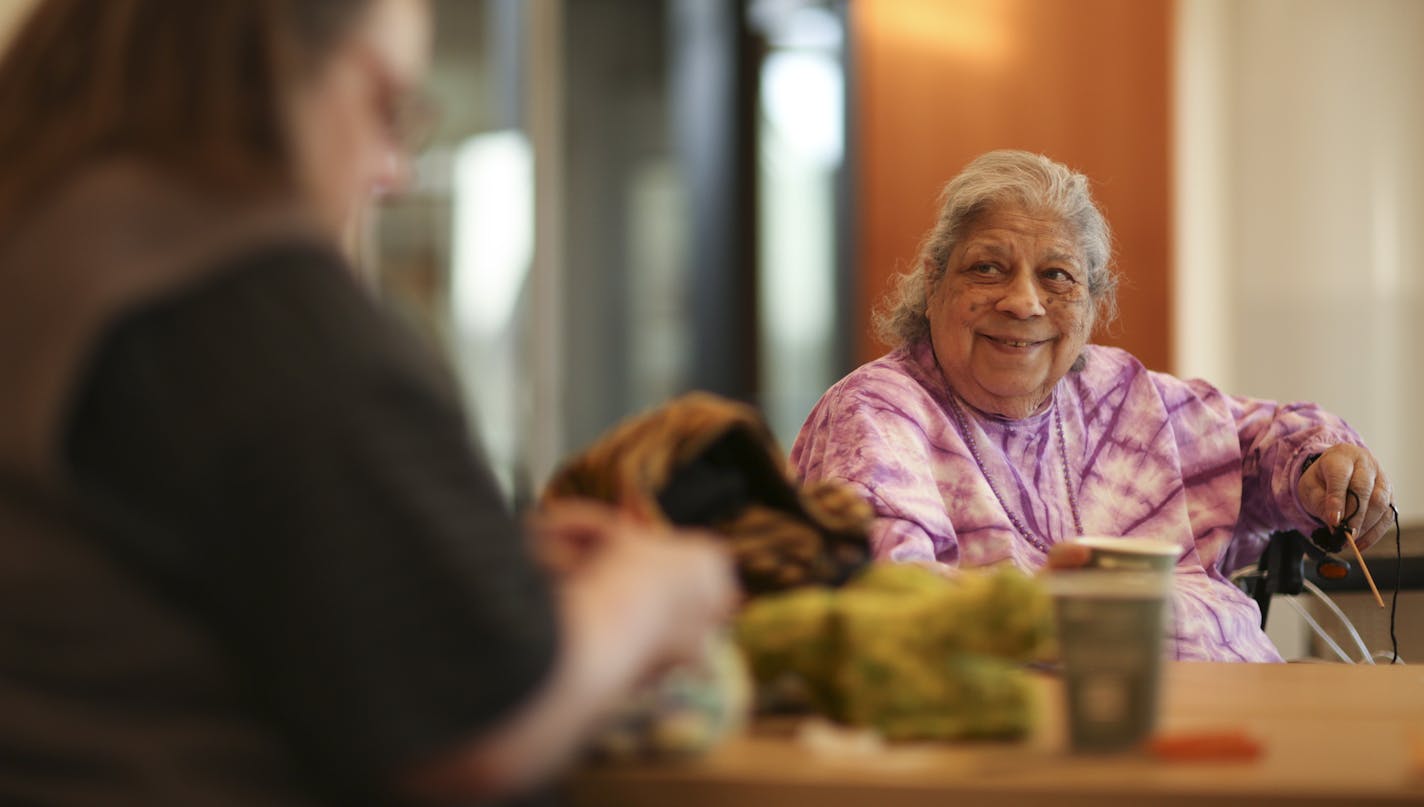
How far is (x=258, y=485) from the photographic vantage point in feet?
2.45

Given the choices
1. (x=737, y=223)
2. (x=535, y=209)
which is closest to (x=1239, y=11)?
(x=737, y=223)

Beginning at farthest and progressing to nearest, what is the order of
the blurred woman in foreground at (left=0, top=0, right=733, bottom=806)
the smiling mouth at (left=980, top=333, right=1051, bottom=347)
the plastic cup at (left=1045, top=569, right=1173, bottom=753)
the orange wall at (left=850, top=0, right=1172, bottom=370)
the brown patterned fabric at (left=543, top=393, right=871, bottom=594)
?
the orange wall at (left=850, top=0, right=1172, bottom=370) → the smiling mouth at (left=980, top=333, right=1051, bottom=347) → the brown patterned fabric at (left=543, top=393, right=871, bottom=594) → the plastic cup at (left=1045, top=569, right=1173, bottom=753) → the blurred woman in foreground at (left=0, top=0, right=733, bottom=806)

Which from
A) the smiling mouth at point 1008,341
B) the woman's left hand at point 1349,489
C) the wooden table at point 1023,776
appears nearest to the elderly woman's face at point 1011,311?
the smiling mouth at point 1008,341

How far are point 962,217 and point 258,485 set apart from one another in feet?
4.47

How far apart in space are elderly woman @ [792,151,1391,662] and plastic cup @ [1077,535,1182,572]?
0.42 meters

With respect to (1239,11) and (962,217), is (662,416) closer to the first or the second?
(962,217)

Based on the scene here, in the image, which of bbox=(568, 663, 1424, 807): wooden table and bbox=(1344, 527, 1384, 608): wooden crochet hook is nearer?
bbox=(568, 663, 1424, 807): wooden table

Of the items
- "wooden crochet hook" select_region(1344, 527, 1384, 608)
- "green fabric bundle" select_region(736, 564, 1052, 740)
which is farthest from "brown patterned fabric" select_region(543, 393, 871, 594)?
"wooden crochet hook" select_region(1344, 527, 1384, 608)

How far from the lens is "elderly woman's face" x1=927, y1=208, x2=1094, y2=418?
190 cm

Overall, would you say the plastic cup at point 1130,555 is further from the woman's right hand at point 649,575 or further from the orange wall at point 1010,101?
the orange wall at point 1010,101

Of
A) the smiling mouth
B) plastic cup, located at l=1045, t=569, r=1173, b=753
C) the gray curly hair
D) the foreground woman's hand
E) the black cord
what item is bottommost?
the black cord

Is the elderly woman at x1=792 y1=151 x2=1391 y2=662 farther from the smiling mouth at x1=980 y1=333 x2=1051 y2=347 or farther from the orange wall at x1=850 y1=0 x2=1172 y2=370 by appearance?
the orange wall at x1=850 y1=0 x2=1172 y2=370

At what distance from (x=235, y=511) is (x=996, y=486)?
1265 millimetres

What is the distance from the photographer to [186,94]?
844 millimetres
